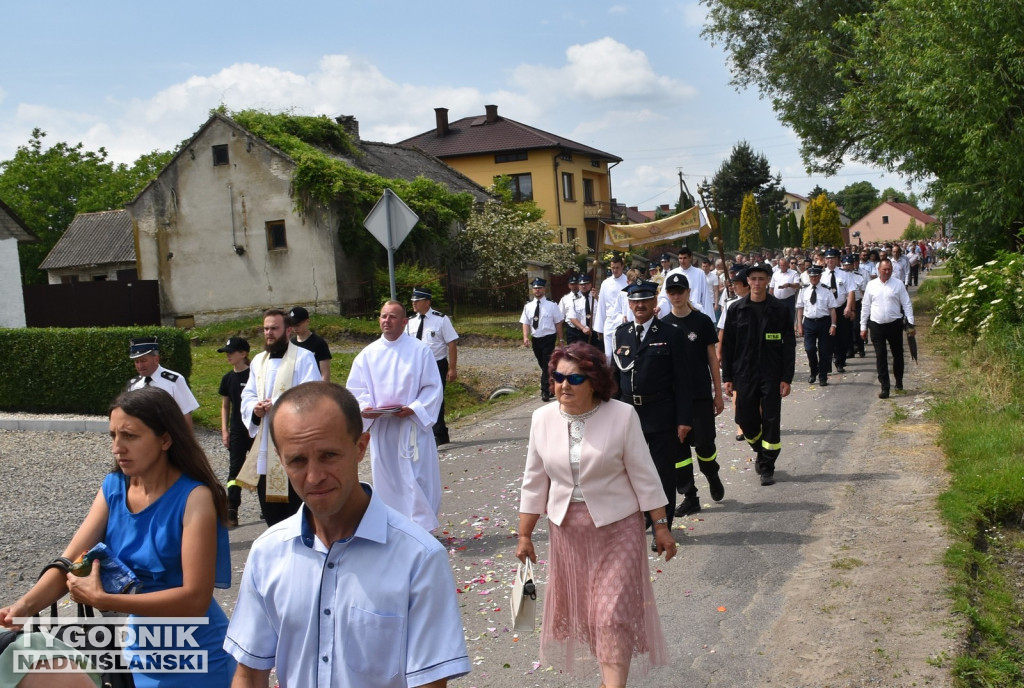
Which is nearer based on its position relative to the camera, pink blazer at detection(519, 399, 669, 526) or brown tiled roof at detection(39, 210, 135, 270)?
pink blazer at detection(519, 399, 669, 526)

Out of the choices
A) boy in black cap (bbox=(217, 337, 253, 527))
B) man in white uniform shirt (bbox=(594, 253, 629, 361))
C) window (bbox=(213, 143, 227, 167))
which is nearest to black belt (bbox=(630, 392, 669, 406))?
boy in black cap (bbox=(217, 337, 253, 527))

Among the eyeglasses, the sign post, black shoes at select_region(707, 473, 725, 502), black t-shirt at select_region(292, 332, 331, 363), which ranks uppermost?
the sign post

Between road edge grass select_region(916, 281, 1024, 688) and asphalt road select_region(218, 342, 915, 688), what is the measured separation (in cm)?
96

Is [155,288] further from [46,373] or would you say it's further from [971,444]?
[971,444]

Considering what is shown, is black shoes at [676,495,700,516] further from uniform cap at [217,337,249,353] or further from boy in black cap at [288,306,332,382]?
uniform cap at [217,337,249,353]

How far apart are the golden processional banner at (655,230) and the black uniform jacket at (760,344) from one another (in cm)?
1480

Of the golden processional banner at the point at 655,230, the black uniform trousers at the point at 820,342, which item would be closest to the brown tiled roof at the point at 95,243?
the golden processional banner at the point at 655,230

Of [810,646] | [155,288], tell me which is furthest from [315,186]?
[810,646]

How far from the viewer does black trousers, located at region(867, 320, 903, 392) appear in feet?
44.8

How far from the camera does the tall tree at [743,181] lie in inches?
3767

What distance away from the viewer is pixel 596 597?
480 centimetres

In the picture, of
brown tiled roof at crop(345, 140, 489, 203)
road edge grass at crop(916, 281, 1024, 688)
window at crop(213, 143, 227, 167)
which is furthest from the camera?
brown tiled roof at crop(345, 140, 489, 203)

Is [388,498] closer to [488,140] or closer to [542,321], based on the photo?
[542,321]

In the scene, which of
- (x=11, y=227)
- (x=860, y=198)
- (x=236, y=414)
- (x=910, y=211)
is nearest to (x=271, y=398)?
(x=236, y=414)
